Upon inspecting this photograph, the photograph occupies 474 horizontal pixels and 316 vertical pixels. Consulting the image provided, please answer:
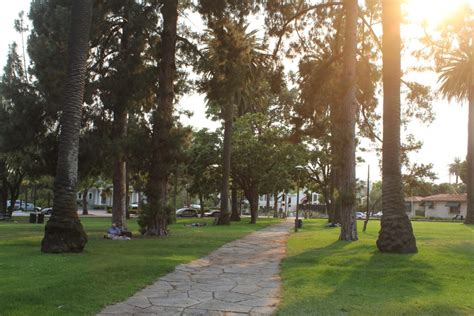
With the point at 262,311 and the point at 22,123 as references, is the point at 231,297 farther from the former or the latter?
the point at 22,123

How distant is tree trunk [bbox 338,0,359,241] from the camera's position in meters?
18.7

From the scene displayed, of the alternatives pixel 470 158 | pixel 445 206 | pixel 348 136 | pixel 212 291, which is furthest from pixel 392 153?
pixel 445 206

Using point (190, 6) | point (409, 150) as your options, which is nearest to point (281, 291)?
point (190, 6)

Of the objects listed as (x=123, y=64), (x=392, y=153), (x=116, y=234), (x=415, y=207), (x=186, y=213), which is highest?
(x=123, y=64)

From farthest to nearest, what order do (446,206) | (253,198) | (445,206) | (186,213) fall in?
1. (445,206)
2. (446,206)
3. (186,213)
4. (253,198)

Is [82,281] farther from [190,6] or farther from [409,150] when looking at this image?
[409,150]

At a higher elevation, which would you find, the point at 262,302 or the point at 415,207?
the point at 262,302

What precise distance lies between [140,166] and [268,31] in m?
7.90

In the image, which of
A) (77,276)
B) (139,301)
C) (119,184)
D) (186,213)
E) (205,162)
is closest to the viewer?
(139,301)

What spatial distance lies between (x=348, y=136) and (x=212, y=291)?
38.5 feet

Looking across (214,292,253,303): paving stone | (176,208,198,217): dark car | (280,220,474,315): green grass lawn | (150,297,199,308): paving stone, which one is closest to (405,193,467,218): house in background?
(176,208,198,217): dark car

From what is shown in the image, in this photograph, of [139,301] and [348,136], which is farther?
[348,136]

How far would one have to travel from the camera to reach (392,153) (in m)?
14.4

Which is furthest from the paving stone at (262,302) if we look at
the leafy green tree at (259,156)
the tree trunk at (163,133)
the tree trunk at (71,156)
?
the leafy green tree at (259,156)
